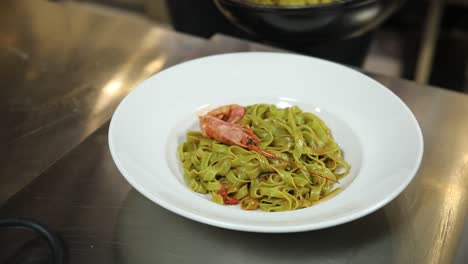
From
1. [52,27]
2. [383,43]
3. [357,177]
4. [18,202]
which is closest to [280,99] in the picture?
[357,177]

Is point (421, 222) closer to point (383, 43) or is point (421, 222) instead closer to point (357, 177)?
point (357, 177)

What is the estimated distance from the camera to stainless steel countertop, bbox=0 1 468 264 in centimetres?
90

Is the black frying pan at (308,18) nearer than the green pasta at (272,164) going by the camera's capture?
No

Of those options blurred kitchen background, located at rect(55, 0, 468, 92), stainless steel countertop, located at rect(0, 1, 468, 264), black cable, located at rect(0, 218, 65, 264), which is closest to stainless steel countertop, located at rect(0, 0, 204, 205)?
stainless steel countertop, located at rect(0, 1, 468, 264)

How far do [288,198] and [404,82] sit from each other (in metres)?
0.59

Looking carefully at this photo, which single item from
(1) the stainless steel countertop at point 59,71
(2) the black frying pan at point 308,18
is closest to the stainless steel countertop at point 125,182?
(1) the stainless steel countertop at point 59,71

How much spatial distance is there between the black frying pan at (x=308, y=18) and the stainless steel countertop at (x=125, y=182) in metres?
0.15

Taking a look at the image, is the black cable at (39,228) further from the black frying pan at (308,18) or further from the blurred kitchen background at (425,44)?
the blurred kitchen background at (425,44)

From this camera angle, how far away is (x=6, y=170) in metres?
1.12

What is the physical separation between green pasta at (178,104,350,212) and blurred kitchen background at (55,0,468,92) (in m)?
1.65

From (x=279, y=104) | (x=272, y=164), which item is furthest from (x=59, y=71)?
(x=272, y=164)

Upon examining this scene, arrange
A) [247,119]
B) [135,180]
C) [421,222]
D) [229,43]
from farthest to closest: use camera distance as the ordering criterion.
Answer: [229,43]
[247,119]
[421,222]
[135,180]

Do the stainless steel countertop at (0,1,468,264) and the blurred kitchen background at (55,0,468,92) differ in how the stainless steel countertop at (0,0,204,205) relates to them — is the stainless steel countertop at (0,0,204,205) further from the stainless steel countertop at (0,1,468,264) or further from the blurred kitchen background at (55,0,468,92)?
the blurred kitchen background at (55,0,468,92)

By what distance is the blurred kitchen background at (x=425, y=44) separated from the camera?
263 centimetres
